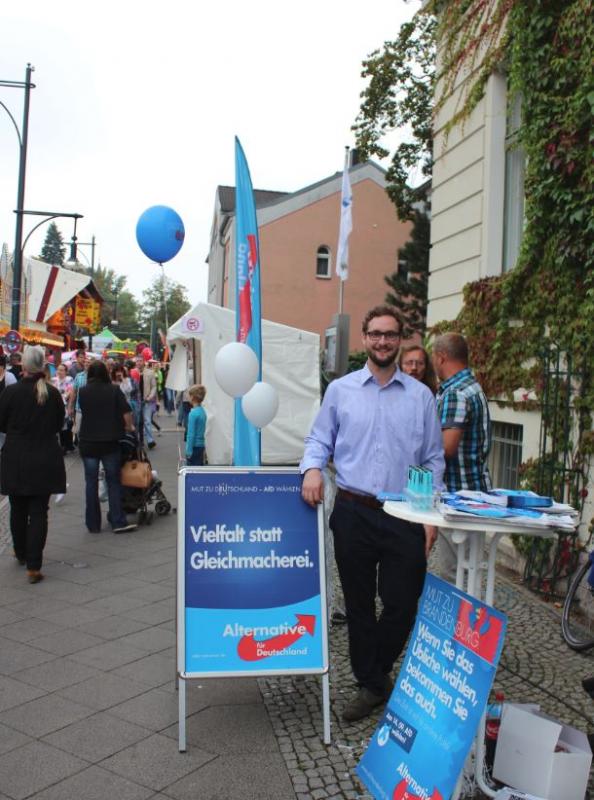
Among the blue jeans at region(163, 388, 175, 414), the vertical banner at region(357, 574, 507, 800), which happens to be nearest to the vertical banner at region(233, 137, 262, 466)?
the vertical banner at region(357, 574, 507, 800)

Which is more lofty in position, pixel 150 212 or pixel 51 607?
pixel 150 212

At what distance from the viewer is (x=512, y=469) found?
23.9 feet

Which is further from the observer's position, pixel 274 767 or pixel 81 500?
pixel 81 500

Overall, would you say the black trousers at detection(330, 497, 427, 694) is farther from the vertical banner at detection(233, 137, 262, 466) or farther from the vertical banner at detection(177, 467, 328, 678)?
the vertical banner at detection(233, 137, 262, 466)

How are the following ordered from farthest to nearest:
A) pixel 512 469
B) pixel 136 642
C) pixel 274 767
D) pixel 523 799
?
pixel 512 469
pixel 136 642
pixel 274 767
pixel 523 799

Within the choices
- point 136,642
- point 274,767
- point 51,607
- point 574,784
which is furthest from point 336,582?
point 574,784

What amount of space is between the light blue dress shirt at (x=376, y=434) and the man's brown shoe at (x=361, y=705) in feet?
3.32

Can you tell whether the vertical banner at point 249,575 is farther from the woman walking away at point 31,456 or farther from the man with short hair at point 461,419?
the woman walking away at point 31,456

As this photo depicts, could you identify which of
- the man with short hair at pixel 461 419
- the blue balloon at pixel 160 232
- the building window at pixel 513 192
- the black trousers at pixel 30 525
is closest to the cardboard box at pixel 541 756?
the man with short hair at pixel 461 419

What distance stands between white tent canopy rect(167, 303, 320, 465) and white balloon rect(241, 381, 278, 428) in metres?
6.41

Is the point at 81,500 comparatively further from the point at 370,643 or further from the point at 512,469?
the point at 370,643

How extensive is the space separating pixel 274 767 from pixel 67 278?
74.8 feet

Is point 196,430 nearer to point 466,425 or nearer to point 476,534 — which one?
point 466,425

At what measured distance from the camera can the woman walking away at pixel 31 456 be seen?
6.36m
